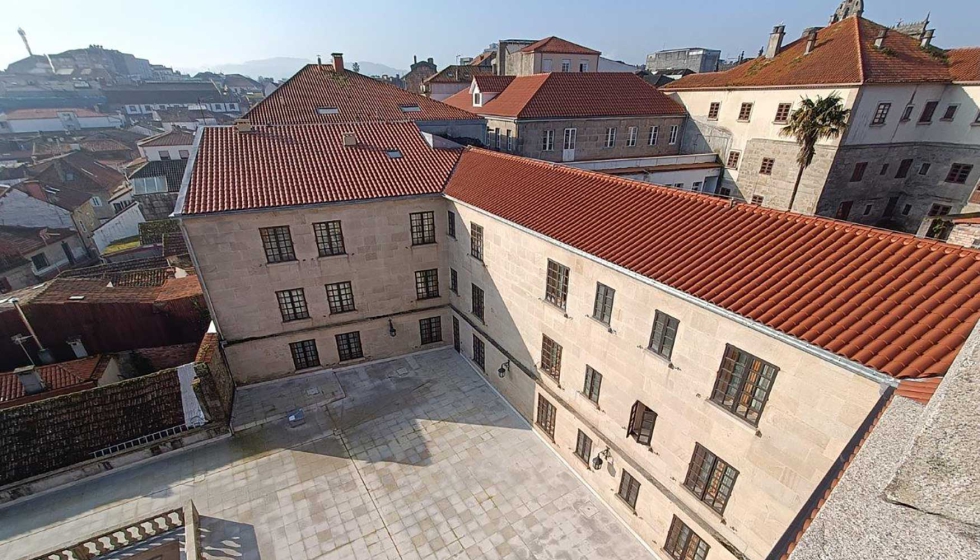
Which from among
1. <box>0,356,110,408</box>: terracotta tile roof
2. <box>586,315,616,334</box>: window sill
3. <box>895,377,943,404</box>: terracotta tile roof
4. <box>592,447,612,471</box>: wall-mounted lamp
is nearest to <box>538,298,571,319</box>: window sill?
<box>586,315,616,334</box>: window sill

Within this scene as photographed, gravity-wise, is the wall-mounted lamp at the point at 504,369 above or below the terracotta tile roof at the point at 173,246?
below

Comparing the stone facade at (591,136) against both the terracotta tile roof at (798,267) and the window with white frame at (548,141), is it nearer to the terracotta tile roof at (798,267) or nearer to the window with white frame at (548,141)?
the window with white frame at (548,141)

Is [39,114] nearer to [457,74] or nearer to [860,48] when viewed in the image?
[457,74]

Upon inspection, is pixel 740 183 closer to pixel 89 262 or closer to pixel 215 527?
pixel 215 527

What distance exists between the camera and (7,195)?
41.2 metres

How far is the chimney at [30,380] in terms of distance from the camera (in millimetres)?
18984

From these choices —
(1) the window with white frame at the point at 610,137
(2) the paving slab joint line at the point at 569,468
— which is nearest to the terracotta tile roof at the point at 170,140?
(1) the window with white frame at the point at 610,137

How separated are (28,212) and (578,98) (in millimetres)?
56721

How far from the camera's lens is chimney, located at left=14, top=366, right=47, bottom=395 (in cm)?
1898

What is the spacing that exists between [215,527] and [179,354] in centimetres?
1201

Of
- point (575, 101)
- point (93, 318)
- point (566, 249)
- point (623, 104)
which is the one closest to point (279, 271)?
point (93, 318)

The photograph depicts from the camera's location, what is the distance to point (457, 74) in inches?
2488

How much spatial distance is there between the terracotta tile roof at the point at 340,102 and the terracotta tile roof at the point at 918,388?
3202 centimetres

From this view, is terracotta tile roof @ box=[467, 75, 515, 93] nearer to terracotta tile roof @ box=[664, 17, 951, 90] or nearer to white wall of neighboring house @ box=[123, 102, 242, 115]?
terracotta tile roof @ box=[664, 17, 951, 90]
